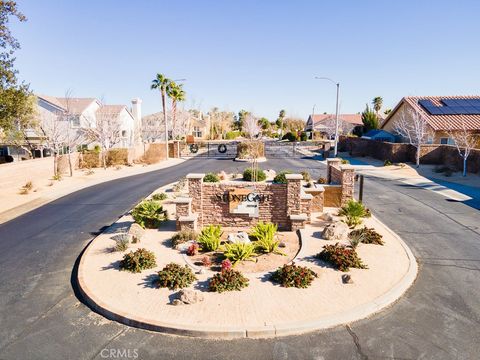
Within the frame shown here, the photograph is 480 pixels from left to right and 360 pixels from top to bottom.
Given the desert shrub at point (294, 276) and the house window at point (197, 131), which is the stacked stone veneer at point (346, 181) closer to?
the desert shrub at point (294, 276)

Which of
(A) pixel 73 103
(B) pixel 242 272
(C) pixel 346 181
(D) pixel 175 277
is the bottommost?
(B) pixel 242 272

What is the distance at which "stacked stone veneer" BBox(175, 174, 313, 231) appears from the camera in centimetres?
1510

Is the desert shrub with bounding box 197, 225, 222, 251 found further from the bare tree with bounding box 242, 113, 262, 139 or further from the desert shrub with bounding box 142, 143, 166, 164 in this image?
the bare tree with bounding box 242, 113, 262, 139

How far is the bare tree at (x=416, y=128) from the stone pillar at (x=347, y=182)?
1905cm

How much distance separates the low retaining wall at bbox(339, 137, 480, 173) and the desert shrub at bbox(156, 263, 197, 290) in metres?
26.6

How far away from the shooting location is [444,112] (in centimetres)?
3938

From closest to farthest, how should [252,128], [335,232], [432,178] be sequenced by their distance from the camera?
[335,232]
[432,178]
[252,128]

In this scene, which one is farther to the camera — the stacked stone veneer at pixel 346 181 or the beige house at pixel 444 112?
the beige house at pixel 444 112

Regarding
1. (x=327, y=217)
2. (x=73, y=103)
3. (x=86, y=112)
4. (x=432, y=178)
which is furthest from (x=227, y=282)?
(x=73, y=103)

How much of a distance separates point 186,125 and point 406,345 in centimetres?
8158

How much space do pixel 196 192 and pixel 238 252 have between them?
4219 mm

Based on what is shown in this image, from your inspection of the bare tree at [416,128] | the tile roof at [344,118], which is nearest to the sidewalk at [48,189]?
the bare tree at [416,128]

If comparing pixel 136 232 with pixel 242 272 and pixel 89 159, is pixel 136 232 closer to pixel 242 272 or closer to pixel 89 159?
pixel 242 272

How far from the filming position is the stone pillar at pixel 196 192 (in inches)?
601
